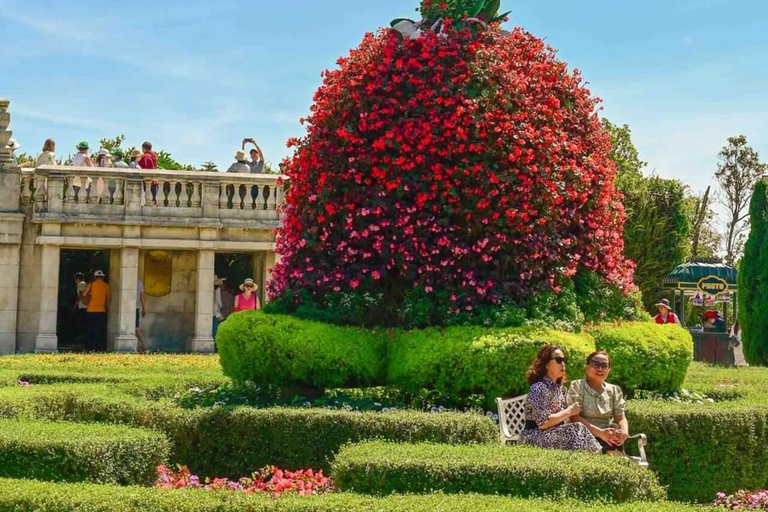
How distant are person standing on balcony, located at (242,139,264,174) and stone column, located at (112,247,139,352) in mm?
2866

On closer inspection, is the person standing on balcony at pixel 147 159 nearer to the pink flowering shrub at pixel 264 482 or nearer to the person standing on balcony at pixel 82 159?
the person standing on balcony at pixel 82 159

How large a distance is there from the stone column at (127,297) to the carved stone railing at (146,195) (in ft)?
2.43

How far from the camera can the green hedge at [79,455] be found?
7.23 meters

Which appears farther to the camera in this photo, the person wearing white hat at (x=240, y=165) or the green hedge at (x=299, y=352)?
the person wearing white hat at (x=240, y=165)

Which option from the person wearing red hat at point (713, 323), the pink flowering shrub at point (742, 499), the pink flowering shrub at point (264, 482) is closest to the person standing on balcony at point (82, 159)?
the pink flowering shrub at point (264, 482)

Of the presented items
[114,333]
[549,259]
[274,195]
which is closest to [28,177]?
[114,333]

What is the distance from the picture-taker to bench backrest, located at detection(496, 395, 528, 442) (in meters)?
8.59

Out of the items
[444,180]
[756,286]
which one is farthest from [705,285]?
[444,180]

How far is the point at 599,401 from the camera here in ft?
27.6

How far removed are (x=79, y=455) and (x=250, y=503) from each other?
175 cm

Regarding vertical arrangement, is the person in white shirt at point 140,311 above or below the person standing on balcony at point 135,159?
below

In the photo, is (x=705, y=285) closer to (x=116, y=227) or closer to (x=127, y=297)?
(x=127, y=297)

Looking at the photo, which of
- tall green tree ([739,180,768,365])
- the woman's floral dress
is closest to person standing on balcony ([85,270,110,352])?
tall green tree ([739,180,768,365])

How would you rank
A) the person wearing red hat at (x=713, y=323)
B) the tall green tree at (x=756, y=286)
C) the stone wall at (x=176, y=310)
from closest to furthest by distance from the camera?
1. the stone wall at (x=176, y=310)
2. the tall green tree at (x=756, y=286)
3. the person wearing red hat at (x=713, y=323)
